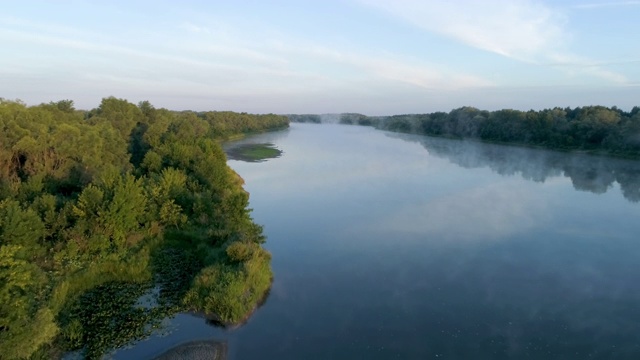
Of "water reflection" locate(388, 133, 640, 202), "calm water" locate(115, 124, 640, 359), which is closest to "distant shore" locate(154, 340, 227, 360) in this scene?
"calm water" locate(115, 124, 640, 359)

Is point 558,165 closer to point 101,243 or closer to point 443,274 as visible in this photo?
point 443,274

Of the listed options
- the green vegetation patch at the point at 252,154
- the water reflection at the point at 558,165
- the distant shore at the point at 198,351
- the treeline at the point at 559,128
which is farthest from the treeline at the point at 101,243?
the treeline at the point at 559,128

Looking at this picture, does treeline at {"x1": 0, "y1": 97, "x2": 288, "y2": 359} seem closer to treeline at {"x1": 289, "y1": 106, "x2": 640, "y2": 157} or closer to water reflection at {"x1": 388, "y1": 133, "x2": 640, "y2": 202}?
water reflection at {"x1": 388, "y1": 133, "x2": 640, "y2": 202}

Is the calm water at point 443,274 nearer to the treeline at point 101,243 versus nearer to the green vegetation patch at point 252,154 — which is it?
the treeline at point 101,243

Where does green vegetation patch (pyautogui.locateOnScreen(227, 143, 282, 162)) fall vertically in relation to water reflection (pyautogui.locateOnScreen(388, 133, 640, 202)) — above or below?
below

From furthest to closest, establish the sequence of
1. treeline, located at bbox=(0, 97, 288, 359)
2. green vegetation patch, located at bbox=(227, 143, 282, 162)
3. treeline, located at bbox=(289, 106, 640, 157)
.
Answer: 1. green vegetation patch, located at bbox=(227, 143, 282, 162)
2. treeline, located at bbox=(289, 106, 640, 157)
3. treeline, located at bbox=(0, 97, 288, 359)

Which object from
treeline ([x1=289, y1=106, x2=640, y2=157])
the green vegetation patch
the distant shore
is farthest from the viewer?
the green vegetation patch
